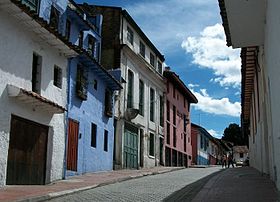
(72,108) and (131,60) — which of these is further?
(131,60)

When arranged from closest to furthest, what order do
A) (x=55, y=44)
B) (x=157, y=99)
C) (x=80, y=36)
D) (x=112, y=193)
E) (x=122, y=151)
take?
(x=112, y=193)
(x=55, y=44)
(x=80, y=36)
(x=122, y=151)
(x=157, y=99)

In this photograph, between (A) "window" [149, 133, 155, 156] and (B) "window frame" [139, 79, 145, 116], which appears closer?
(B) "window frame" [139, 79, 145, 116]

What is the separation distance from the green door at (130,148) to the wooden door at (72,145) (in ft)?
25.3

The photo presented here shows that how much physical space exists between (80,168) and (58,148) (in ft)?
8.80

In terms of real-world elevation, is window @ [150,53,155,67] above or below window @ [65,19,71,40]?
above

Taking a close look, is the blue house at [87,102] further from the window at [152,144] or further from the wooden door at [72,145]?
the window at [152,144]

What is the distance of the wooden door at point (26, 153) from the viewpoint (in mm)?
12066

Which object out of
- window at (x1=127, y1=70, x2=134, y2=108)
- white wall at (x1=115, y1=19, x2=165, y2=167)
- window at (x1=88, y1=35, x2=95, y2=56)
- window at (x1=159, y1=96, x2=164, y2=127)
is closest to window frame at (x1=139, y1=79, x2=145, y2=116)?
white wall at (x1=115, y1=19, x2=165, y2=167)

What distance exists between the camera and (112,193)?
434 inches

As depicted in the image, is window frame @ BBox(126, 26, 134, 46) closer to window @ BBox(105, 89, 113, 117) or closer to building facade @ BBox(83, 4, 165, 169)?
building facade @ BBox(83, 4, 165, 169)

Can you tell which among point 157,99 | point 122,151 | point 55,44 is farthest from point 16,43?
point 157,99

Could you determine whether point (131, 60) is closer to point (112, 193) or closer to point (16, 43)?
point (16, 43)

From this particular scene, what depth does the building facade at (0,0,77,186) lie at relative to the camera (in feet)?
38.1

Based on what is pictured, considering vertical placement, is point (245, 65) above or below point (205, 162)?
above
